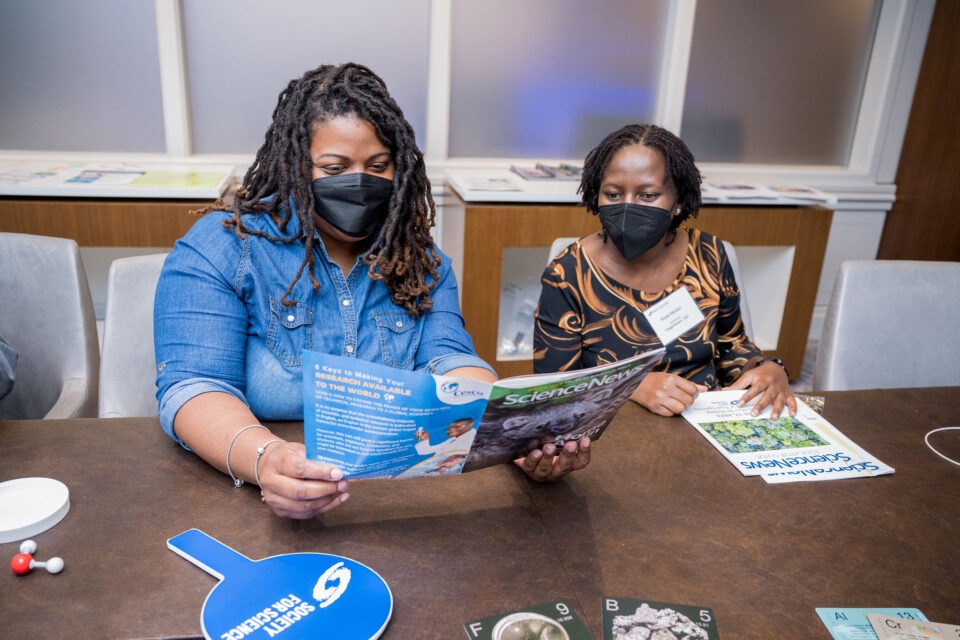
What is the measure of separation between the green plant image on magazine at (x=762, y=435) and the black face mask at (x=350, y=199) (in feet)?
2.49

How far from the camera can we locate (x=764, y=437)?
4.25ft

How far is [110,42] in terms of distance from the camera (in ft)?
9.30

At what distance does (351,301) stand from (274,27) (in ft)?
6.90

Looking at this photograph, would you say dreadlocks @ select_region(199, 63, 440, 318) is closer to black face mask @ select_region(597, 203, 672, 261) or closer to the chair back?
black face mask @ select_region(597, 203, 672, 261)

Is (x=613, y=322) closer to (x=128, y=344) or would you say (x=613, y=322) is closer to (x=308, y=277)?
(x=308, y=277)

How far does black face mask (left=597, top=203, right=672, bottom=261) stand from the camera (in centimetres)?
166

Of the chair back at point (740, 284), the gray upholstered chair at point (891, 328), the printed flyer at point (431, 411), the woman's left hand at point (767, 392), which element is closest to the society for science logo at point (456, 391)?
the printed flyer at point (431, 411)

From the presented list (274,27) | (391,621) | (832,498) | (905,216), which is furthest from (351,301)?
(905,216)

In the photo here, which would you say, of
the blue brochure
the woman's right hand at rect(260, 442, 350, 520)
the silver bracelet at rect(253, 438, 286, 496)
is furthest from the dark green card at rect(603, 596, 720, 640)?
the silver bracelet at rect(253, 438, 286, 496)

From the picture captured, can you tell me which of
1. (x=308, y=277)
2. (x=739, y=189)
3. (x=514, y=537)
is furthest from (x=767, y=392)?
(x=739, y=189)

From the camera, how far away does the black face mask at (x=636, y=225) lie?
5.44 feet

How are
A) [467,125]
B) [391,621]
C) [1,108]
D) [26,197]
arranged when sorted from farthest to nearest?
[467,125] < [1,108] < [26,197] < [391,621]

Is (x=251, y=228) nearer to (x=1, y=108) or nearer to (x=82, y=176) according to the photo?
(x=82, y=176)

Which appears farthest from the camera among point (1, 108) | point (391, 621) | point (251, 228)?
point (1, 108)
